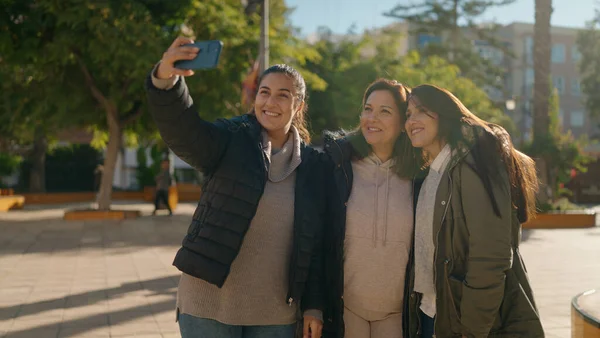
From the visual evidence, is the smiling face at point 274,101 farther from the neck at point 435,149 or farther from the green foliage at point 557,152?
the green foliage at point 557,152

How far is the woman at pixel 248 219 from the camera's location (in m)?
2.71

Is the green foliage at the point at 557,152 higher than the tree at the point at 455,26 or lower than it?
lower

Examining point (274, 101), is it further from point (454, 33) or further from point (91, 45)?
point (454, 33)

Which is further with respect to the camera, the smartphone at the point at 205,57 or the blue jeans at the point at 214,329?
the blue jeans at the point at 214,329

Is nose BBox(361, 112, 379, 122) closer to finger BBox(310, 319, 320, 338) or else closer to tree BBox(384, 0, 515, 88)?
finger BBox(310, 319, 320, 338)

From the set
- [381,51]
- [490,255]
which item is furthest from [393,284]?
[381,51]

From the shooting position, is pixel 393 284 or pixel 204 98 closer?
pixel 393 284

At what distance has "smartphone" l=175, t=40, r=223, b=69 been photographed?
240 cm

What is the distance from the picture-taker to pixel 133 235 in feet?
48.0

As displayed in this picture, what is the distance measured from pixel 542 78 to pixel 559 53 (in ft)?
148

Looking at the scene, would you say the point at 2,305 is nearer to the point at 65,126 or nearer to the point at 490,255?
the point at 490,255

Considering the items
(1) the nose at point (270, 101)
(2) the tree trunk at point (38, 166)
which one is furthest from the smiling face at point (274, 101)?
(2) the tree trunk at point (38, 166)

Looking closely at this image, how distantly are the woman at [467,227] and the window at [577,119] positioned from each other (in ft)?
207

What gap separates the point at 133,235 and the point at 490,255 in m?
12.7
